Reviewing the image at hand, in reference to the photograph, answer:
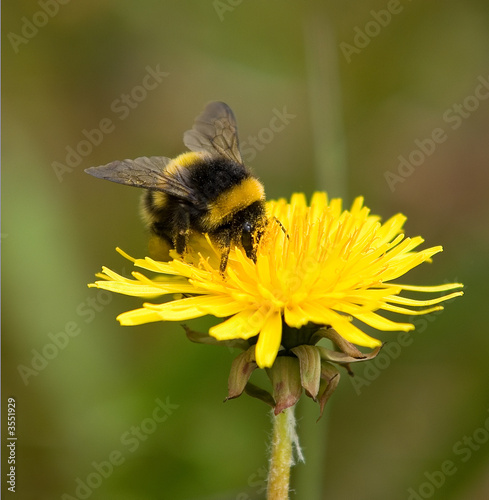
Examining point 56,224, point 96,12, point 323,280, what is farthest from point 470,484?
point 96,12

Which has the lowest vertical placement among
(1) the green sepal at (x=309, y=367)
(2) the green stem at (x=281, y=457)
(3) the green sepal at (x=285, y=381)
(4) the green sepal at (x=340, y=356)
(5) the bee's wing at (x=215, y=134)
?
(2) the green stem at (x=281, y=457)

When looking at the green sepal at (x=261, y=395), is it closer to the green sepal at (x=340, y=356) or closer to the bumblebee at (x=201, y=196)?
the green sepal at (x=340, y=356)

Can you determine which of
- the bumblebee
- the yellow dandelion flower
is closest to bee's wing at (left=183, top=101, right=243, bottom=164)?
the bumblebee

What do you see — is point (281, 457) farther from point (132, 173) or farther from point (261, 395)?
point (132, 173)

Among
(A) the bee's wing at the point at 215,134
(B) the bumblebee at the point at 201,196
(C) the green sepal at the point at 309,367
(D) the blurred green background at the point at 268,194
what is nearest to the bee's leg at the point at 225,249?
(B) the bumblebee at the point at 201,196

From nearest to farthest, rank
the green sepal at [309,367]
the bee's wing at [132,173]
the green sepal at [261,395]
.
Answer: the green sepal at [309,367] < the green sepal at [261,395] < the bee's wing at [132,173]

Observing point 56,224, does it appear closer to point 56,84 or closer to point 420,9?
point 56,84

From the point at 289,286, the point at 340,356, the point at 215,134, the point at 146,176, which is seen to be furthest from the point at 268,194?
the point at 340,356

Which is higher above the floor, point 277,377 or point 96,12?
point 96,12
